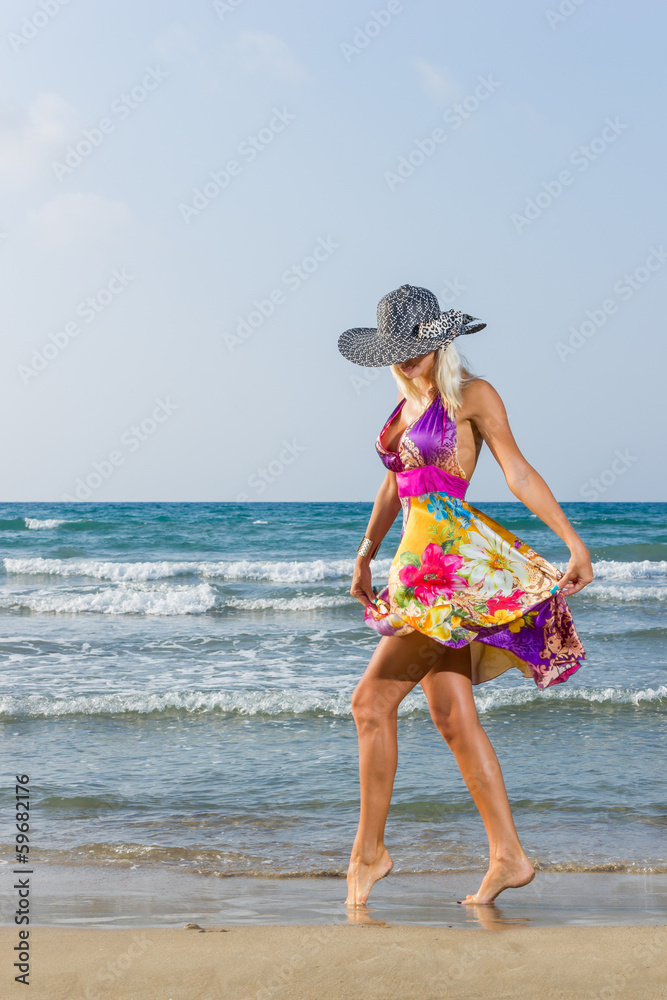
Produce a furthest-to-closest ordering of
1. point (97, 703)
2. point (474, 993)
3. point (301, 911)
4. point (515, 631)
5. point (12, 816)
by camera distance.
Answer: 1. point (97, 703)
2. point (12, 816)
3. point (301, 911)
4. point (515, 631)
5. point (474, 993)

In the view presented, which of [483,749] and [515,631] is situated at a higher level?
[515,631]

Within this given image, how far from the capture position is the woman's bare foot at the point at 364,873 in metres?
2.65

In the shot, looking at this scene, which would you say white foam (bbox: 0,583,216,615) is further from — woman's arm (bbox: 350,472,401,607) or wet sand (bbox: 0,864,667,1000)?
woman's arm (bbox: 350,472,401,607)

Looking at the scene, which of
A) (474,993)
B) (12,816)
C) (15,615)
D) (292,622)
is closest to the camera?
(474,993)

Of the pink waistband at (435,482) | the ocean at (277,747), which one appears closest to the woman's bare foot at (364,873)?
the ocean at (277,747)

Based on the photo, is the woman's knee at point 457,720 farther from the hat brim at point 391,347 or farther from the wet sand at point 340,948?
the hat brim at point 391,347

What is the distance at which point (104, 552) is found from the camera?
67.9 ft

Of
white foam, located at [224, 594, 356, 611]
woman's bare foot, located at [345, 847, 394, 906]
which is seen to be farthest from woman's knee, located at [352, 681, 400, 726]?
white foam, located at [224, 594, 356, 611]

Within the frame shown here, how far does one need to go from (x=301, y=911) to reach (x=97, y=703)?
3511mm

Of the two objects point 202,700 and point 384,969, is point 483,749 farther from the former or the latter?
point 202,700

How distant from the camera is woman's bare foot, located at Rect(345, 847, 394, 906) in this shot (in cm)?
265

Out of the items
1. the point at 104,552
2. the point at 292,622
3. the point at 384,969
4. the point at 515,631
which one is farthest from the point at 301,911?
the point at 104,552

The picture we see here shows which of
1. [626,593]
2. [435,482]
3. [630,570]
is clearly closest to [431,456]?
[435,482]

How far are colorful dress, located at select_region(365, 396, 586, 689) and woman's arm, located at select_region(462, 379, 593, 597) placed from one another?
0.07 m
